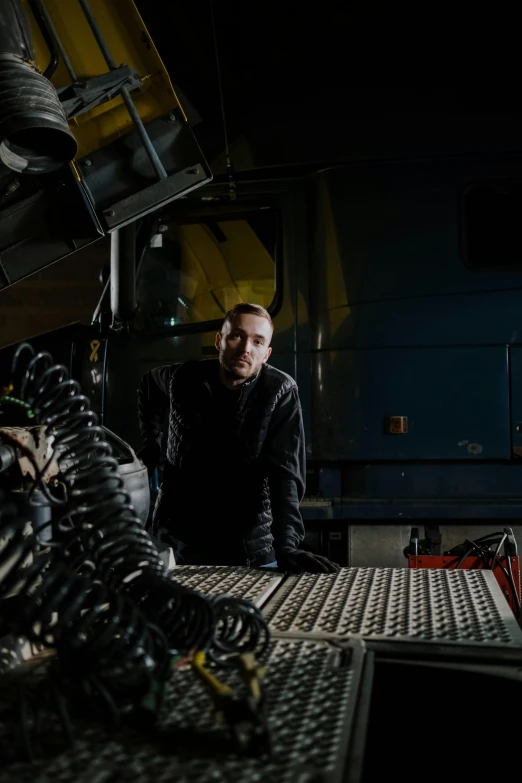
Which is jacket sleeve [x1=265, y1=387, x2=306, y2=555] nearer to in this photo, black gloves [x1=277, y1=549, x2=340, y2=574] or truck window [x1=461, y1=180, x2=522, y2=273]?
black gloves [x1=277, y1=549, x2=340, y2=574]

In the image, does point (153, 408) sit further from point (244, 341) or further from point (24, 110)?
point (24, 110)

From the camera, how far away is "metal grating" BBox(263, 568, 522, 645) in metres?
1.29

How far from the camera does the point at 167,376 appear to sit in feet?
10.7

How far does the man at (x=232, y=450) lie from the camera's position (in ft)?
9.23

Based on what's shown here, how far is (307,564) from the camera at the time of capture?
6.32ft

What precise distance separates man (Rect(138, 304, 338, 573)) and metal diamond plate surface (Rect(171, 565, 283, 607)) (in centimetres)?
83

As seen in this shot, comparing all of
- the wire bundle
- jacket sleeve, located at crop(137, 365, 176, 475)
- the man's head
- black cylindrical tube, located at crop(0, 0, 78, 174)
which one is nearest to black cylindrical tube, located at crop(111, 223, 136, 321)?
jacket sleeve, located at crop(137, 365, 176, 475)

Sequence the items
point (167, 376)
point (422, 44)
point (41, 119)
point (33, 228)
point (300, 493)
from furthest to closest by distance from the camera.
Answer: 1. point (422, 44)
2. point (167, 376)
3. point (300, 493)
4. point (33, 228)
5. point (41, 119)

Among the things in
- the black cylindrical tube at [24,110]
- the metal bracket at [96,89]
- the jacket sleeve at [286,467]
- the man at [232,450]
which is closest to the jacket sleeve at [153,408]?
the man at [232,450]

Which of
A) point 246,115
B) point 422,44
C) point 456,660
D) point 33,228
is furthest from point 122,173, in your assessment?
point 456,660

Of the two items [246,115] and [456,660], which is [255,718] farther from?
[246,115]

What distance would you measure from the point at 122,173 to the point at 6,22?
3.56 feet

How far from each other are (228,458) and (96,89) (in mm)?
1533

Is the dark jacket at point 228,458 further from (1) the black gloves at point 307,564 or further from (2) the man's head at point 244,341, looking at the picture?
(1) the black gloves at point 307,564
